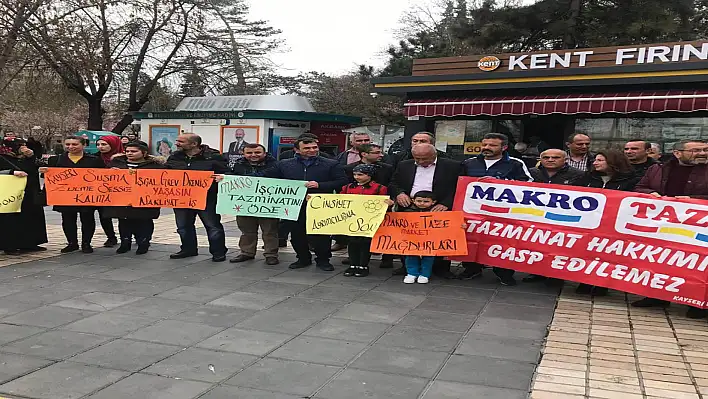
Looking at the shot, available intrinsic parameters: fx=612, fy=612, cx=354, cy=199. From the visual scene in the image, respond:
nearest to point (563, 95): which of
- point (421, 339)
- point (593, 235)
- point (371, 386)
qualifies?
point (593, 235)

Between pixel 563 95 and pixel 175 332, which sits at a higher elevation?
pixel 563 95

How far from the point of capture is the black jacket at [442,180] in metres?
6.84

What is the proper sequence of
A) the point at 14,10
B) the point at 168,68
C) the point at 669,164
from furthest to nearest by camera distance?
the point at 168,68, the point at 14,10, the point at 669,164

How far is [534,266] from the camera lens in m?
6.48

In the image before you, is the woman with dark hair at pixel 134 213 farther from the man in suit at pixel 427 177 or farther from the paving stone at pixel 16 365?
the paving stone at pixel 16 365

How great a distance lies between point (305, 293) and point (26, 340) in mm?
2547

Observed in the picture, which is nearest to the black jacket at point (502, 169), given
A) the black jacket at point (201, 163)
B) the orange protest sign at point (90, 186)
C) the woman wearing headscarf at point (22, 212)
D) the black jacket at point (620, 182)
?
the black jacket at point (620, 182)

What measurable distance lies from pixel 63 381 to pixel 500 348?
119 inches

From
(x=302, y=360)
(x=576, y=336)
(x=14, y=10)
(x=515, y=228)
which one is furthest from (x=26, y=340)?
(x=14, y=10)

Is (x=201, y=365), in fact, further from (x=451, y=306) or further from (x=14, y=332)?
(x=451, y=306)

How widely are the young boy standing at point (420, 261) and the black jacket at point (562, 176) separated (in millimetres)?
1253

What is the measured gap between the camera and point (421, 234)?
6707 millimetres

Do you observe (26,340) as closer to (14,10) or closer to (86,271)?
(86,271)

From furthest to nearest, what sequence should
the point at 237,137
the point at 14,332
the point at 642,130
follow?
1. the point at 237,137
2. the point at 642,130
3. the point at 14,332
